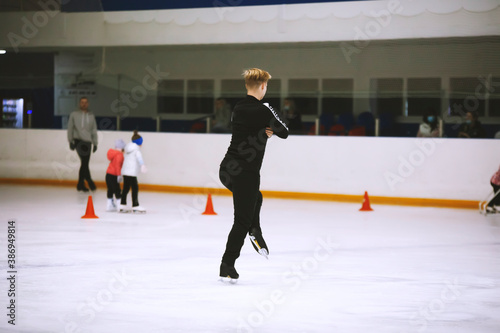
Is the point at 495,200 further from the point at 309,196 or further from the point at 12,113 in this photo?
the point at 12,113

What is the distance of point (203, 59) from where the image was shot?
1589 cm

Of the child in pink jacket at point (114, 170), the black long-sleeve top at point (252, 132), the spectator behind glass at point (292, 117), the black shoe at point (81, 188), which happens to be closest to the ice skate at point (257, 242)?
the black long-sleeve top at point (252, 132)

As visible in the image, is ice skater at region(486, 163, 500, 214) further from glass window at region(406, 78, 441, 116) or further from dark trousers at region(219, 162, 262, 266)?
dark trousers at region(219, 162, 262, 266)

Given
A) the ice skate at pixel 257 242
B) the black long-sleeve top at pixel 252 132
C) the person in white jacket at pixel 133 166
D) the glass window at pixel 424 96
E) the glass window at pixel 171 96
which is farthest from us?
the glass window at pixel 171 96

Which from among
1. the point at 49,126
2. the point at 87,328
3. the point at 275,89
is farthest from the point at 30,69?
the point at 87,328

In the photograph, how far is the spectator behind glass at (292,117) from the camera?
1388cm

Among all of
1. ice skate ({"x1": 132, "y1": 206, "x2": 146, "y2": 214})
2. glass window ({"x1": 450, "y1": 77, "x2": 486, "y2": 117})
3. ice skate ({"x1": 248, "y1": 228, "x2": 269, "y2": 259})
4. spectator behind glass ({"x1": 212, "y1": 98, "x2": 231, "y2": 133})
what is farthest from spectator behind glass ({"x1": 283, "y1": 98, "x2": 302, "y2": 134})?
ice skate ({"x1": 248, "y1": 228, "x2": 269, "y2": 259})

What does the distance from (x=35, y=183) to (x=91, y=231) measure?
7396mm

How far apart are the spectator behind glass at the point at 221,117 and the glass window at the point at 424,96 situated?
11.0 ft

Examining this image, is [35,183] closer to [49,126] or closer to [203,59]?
[49,126]

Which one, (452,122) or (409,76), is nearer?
(452,122)

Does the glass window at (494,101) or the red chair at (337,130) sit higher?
the glass window at (494,101)

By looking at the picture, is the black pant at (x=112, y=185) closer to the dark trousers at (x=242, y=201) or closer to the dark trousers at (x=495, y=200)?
the dark trousers at (x=495, y=200)

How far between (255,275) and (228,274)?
49 cm
